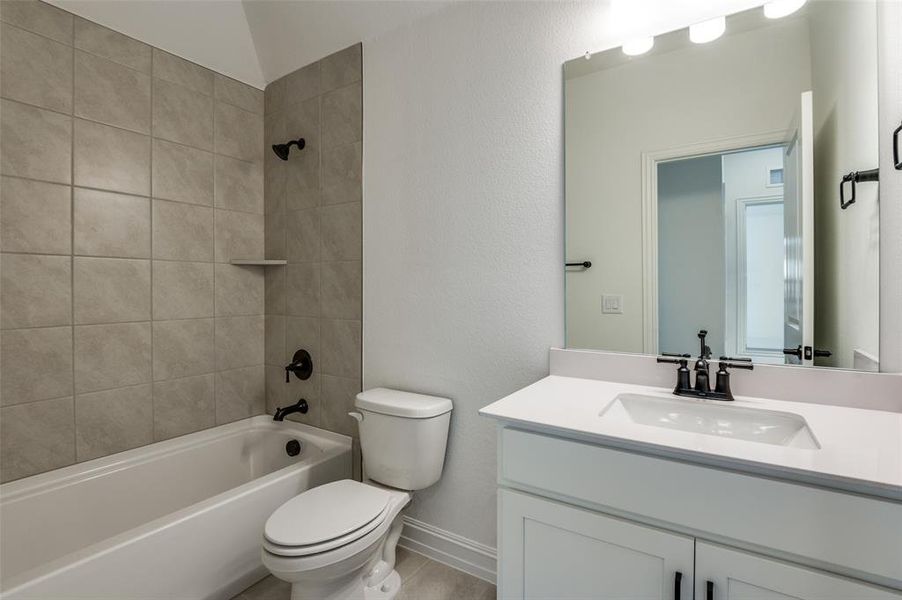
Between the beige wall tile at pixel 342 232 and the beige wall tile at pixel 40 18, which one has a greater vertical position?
the beige wall tile at pixel 40 18

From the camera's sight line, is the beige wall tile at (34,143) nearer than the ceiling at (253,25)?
Yes

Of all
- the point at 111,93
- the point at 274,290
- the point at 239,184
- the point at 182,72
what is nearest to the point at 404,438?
the point at 274,290

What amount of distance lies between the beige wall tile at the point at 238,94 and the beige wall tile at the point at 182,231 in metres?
0.61

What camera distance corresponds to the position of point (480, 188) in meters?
1.68

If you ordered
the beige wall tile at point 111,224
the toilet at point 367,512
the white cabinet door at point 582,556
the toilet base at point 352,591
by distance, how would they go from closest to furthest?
the white cabinet door at point 582,556 → the toilet at point 367,512 → the toilet base at point 352,591 → the beige wall tile at point 111,224

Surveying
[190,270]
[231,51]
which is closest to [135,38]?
[231,51]

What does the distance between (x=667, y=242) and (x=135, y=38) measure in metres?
2.38

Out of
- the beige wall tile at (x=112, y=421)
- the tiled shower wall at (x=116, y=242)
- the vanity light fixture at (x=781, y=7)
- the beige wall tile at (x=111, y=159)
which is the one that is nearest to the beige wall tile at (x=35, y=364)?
the tiled shower wall at (x=116, y=242)

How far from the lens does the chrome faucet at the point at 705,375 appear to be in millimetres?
1196

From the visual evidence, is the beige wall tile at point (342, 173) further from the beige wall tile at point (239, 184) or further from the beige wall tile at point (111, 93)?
the beige wall tile at point (111, 93)

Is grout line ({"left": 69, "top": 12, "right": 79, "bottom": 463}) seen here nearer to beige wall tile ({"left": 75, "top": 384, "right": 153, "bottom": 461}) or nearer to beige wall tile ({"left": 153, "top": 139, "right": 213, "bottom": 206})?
beige wall tile ({"left": 75, "top": 384, "right": 153, "bottom": 461})

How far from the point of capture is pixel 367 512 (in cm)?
143

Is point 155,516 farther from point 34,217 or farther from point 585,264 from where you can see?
point 585,264

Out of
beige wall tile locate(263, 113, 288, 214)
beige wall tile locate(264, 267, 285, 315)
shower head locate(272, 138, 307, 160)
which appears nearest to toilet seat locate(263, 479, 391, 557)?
beige wall tile locate(264, 267, 285, 315)
